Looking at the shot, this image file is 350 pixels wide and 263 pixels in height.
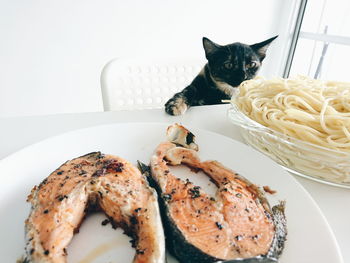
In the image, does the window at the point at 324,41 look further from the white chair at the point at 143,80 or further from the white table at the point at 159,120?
the white table at the point at 159,120

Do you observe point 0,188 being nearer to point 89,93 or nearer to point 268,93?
point 268,93

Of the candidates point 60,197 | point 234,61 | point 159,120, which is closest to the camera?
point 60,197

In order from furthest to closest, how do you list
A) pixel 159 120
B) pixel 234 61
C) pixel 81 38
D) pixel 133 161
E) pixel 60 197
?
pixel 81 38, pixel 234 61, pixel 159 120, pixel 133 161, pixel 60 197

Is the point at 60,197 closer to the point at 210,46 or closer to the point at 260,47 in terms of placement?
the point at 210,46

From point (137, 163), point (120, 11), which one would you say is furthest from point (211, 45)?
point (120, 11)

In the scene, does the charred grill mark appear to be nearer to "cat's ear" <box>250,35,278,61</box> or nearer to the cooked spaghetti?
the cooked spaghetti

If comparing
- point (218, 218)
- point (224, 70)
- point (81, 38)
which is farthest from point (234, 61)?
point (81, 38)

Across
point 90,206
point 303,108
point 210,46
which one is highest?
point 210,46
